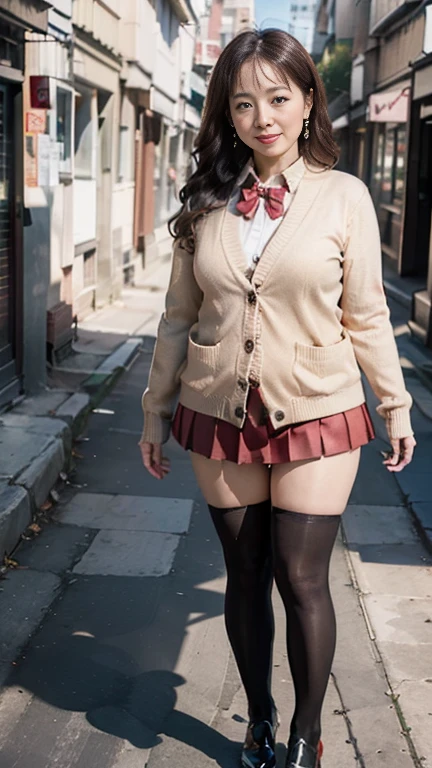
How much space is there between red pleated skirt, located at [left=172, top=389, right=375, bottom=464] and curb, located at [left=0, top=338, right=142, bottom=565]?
2278 mm

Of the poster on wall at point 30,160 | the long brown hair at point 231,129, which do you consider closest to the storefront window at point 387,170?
the poster on wall at point 30,160

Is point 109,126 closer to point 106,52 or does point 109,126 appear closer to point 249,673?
point 106,52

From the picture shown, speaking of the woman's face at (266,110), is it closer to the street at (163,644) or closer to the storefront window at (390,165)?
the street at (163,644)

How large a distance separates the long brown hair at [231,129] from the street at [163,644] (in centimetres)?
158

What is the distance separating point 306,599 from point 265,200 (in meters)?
1.05

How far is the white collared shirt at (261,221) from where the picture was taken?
9.07ft

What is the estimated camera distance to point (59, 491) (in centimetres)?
611

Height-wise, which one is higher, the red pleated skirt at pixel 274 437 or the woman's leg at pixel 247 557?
the red pleated skirt at pixel 274 437

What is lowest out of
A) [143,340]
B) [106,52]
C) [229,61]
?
[143,340]

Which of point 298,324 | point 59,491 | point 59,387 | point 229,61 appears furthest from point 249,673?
point 59,387

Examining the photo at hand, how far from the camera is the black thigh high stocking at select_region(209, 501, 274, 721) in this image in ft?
9.43

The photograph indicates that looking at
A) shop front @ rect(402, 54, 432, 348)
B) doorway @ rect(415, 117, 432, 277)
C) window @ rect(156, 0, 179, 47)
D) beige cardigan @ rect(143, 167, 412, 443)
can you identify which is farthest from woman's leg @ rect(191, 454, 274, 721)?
window @ rect(156, 0, 179, 47)

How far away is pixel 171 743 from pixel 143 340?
8.49 meters

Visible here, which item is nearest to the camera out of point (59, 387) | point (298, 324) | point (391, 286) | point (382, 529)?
point (298, 324)
